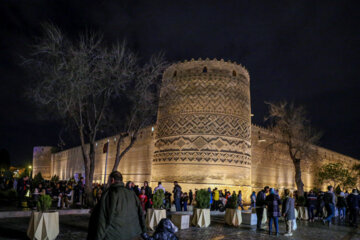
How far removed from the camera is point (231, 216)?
29.9 ft

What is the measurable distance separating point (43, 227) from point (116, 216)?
10.9ft

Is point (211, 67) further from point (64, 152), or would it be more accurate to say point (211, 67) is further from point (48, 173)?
point (48, 173)

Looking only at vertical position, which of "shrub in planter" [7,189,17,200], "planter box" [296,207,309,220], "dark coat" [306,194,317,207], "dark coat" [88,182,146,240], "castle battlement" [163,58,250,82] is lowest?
"planter box" [296,207,309,220]

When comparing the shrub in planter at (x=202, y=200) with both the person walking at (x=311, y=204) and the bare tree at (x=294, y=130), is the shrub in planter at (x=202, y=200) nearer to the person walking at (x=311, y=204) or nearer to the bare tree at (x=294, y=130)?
the person walking at (x=311, y=204)

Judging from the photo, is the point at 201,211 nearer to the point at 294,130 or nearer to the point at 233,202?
the point at 233,202

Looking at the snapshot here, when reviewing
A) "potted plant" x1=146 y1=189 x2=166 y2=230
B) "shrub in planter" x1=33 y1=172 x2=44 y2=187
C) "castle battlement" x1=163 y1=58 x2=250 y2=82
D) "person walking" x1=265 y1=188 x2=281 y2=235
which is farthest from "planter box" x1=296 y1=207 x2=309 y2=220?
"shrub in planter" x1=33 y1=172 x2=44 y2=187

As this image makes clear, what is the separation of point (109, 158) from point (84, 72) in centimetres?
1812

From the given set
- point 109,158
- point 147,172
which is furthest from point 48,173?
point 147,172

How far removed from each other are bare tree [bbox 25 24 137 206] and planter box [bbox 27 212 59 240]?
601cm

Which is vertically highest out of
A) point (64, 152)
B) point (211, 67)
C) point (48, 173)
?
point (211, 67)

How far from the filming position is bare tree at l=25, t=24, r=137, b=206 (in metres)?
11.0

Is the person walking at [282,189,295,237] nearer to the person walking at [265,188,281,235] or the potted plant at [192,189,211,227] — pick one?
the person walking at [265,188,281,235]

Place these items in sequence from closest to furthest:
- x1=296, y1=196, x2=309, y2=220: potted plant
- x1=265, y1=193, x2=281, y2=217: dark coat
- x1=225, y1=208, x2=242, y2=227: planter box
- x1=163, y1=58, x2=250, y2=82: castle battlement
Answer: x1=265, y1=193, x2=281, y2=217: dark coat → x1=225, y1=208, x2=242, y2=227: planter box → x1=296, y1=196, x2=309, y2=220: potted plant → x1=163, y1=58, x2=250, y2=82: castle battlement

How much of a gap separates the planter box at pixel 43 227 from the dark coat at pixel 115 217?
10.2 ft
